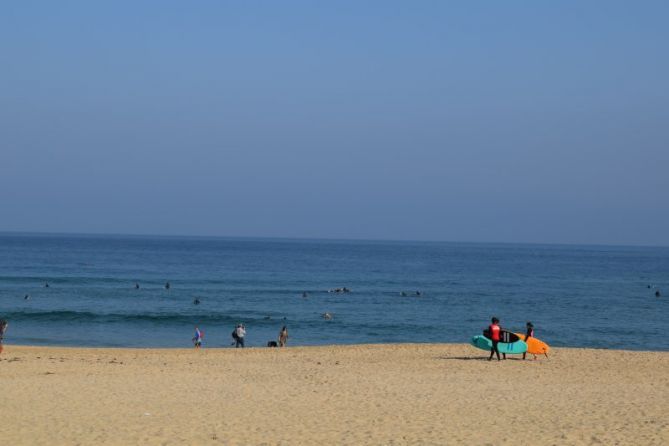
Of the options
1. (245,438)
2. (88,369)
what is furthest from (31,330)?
(245,438)

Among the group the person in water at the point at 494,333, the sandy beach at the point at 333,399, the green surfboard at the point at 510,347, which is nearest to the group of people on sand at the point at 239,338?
the sandy beach at the point at 333,399

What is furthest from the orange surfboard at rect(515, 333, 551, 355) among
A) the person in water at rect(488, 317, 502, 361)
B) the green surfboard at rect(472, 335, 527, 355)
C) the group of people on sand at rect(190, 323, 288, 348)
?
the group of people on sand at rect(190, 323, 288, 348)

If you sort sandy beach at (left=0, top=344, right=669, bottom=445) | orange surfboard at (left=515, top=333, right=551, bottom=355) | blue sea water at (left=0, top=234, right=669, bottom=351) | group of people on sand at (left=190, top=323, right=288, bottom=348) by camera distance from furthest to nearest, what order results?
blue sea water at (left=0, top=234, right=669, bottom=351) < group of people on sand at (left=190, top=323, right=288, bottom=348) < orange surfboard at (left=515, top=333, right=551, bottom=355) < sandy beach at (left=0, top=344, right=669, bottom=445)

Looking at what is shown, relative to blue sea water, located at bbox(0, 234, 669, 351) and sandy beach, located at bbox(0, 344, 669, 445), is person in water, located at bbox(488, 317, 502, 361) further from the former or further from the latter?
blue sea water, located at bbox(0, 234, 669, 351)

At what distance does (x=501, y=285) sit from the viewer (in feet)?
289

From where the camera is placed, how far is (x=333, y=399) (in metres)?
18.7

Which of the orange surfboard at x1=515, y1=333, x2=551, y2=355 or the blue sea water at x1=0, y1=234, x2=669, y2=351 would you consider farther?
the blue sea water at x1=0, y1=234, x2=669, y2=351

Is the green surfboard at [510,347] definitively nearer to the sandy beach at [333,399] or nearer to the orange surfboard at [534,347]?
the orange surfboard at [534,347]

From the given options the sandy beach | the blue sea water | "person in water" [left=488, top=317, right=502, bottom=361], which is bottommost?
the blue sea water

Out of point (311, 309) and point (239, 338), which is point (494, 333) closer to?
point (239, 338)

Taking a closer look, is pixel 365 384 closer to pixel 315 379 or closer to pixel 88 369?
pixel 315 379

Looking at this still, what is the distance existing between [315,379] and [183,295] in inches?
1840

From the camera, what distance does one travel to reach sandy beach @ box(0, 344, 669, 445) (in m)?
14.4

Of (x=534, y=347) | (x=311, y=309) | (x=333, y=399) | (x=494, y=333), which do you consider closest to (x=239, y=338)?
(x=494, y=333)
